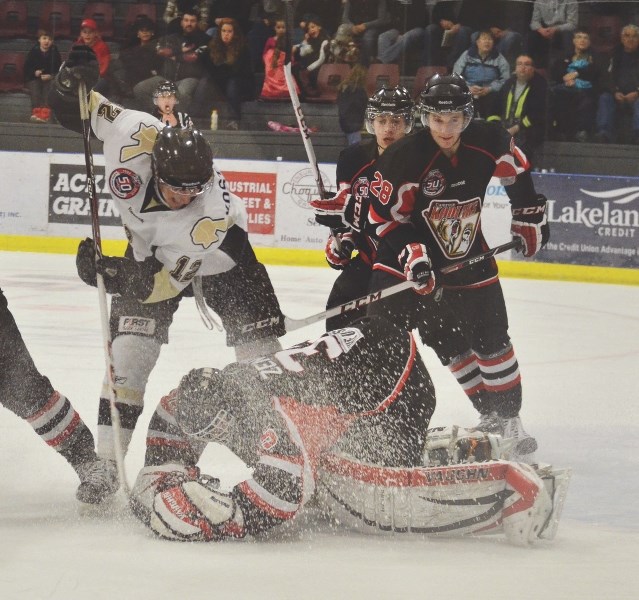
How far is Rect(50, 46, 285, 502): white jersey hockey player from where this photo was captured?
2.79 meters

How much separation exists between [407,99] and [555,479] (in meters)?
1.55

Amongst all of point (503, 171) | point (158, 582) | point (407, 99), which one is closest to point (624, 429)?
point (503, 171)

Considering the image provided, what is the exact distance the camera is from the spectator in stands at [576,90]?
292 inches

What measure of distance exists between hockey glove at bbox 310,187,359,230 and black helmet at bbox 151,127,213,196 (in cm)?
114

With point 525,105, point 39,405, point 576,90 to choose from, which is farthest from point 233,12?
point 39,405

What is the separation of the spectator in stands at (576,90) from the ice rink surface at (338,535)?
2508 mm

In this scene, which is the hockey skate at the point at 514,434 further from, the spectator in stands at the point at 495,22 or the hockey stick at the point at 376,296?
the spectator in stands at the point at 495,22

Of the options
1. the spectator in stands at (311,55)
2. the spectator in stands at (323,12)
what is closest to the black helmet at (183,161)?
the spectator in stands at (311,55)

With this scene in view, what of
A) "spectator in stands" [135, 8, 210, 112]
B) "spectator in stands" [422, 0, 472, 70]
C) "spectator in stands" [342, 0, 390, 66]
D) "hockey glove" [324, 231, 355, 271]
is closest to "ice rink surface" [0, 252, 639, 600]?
"hockey glove" [324, 231, 355, 271]

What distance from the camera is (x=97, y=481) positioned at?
2.84m

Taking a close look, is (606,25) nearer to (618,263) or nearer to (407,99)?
(618,263)

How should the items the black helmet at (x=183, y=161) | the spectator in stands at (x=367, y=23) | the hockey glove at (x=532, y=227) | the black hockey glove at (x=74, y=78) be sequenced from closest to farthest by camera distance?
the black helmet at (x=183, y=161) → the black hockey glove at (x=74, y=78) → the hockey glove at (x=532, y=227) → the spectator in stands at (x=367, y=23)

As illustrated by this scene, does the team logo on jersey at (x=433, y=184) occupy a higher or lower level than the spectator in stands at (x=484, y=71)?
higher

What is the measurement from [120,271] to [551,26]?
17.2 ft
